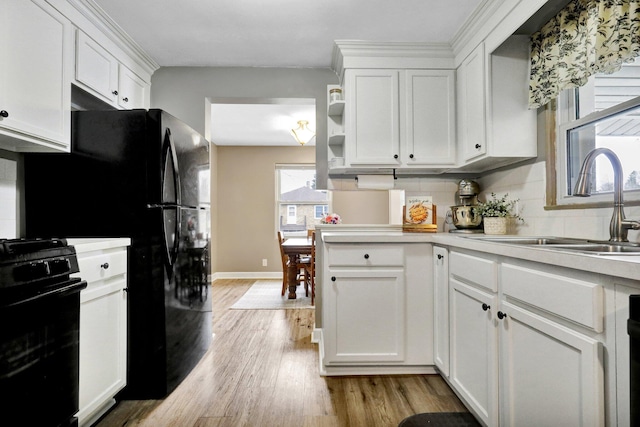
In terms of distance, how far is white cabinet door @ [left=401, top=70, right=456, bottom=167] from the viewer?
268cm

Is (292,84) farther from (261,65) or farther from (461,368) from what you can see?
(461,368)

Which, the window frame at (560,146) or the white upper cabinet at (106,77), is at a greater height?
the white upper cabinet at (106,77)

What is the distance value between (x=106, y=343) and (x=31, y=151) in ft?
3.74

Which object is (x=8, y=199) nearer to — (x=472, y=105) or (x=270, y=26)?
(x=270, y=26)

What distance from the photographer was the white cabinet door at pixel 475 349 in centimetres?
152

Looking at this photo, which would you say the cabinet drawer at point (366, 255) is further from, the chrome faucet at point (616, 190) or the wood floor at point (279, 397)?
the chrome faucet at point (616, 190)

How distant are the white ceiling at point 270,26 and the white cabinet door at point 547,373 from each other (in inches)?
74.2

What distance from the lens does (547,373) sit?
1.17m

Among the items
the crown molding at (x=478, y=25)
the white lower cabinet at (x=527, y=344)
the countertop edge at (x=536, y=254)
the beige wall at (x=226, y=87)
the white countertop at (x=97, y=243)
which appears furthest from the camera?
the beige wall at (x=226, y=87)

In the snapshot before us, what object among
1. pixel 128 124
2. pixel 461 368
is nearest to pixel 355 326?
pixel 461 368

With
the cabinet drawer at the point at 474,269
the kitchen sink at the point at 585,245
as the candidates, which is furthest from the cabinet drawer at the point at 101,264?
the kitchen sink at the point at 585,245

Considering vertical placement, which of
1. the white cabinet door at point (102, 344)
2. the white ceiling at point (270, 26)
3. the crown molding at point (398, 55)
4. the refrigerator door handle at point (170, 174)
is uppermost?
the white ceiling at point (270, 26)

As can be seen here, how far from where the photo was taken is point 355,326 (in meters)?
2.23

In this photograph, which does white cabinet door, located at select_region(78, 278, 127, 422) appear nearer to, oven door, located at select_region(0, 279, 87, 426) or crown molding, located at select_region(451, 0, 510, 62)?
oven door, located at select_region(0, 279, 87, 426)
